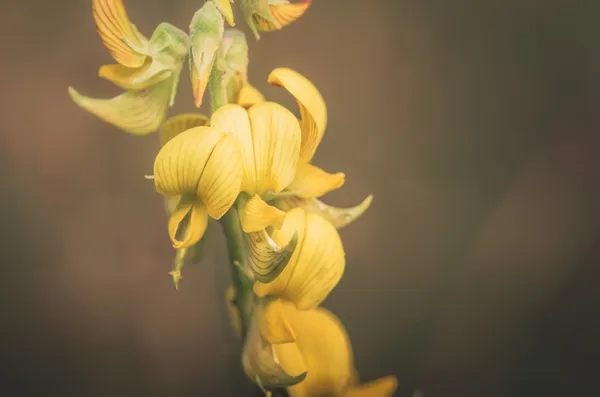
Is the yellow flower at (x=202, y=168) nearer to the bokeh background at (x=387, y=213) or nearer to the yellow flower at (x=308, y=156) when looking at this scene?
the yellow flower at (x=308, y=156)

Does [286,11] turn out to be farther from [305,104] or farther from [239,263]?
[239,263]

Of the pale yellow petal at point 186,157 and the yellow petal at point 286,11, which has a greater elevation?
the yellow petal at point 286,11

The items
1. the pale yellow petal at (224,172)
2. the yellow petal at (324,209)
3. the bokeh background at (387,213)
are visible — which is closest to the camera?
the pale yellow petal at (224,172)

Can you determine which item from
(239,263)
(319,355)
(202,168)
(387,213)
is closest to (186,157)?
(202,168)

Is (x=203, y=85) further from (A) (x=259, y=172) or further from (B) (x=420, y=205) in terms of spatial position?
(B) (x=420, y=205)

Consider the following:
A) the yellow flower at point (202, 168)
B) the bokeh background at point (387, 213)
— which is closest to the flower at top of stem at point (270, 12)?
the yellow flower at point (202, 168)

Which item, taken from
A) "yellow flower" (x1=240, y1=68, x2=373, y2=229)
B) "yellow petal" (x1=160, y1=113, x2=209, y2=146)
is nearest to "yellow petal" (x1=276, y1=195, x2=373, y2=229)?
"yellow flower" (x1=240, y1=68, x2=373, y2=229)

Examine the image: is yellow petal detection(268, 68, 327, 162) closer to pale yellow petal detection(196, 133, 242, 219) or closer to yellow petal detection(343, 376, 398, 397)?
pale yellow petal detection(196, 133, 242, 219)
